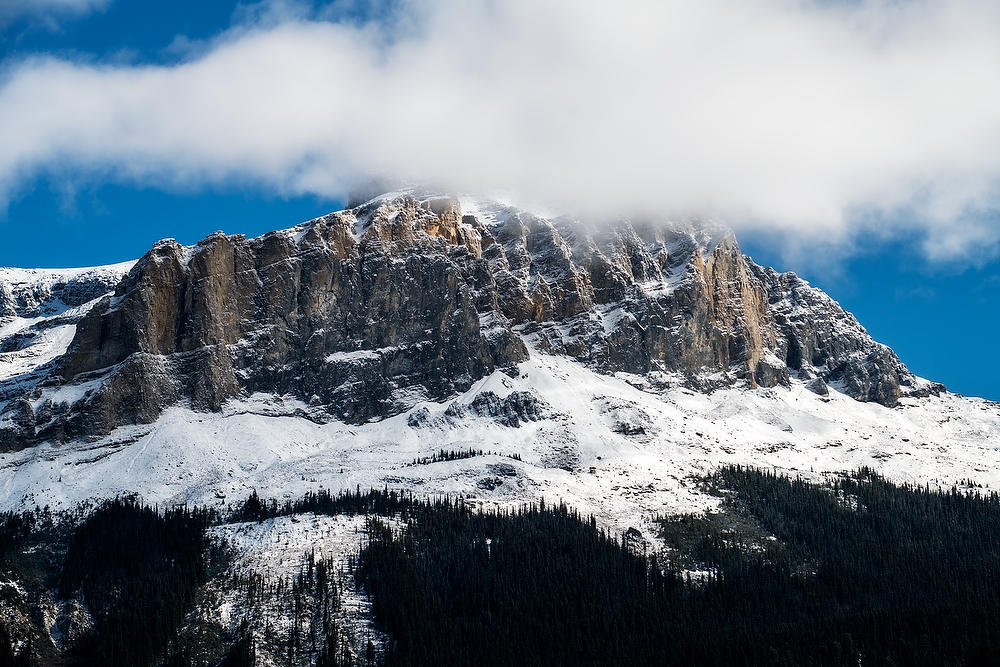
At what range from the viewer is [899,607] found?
199 m

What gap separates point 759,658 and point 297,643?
8074 cm

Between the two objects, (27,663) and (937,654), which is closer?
(937,654)

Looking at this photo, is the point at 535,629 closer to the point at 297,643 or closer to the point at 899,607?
the point at 297,643

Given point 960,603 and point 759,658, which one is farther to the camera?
point 960,603

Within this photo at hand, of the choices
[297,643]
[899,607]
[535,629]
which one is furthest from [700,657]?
[297,643]

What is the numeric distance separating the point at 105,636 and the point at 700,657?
4182 inches

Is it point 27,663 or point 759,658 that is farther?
point 27,663

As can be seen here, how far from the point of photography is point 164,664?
191 meters

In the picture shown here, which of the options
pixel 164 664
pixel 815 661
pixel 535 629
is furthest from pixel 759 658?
pixel 164 664

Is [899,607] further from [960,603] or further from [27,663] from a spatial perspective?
[27,663]

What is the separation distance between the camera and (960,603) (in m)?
196

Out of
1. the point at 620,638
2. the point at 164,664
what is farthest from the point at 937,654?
the point at 164,664

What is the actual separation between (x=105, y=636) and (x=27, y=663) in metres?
13.8

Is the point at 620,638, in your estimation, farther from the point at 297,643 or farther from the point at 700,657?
the point at 297,643
